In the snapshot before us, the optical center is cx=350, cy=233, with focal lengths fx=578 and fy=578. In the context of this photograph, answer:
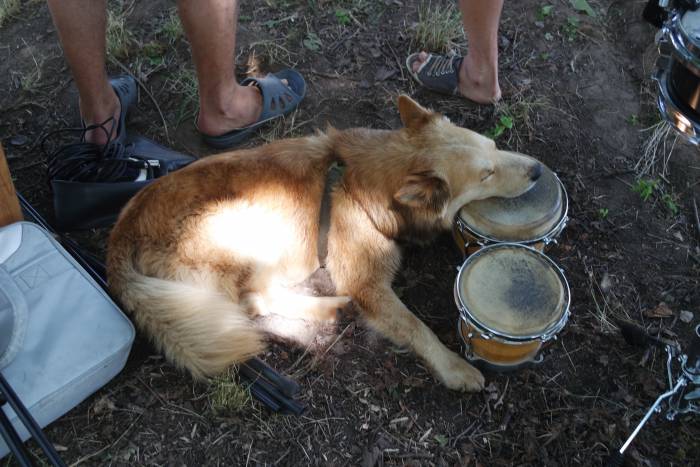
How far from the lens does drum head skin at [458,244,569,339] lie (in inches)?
97.2

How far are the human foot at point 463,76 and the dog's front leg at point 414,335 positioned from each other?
166 centimetres

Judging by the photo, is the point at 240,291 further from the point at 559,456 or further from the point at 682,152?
the point at 682,152

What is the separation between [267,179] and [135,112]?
161 cm

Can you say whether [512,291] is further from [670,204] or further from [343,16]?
[343,16]

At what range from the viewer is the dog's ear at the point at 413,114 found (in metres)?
2.97

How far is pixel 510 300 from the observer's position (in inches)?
98.9

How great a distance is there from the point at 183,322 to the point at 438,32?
2.91 m

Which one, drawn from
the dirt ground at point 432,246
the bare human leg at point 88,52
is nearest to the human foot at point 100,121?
the bare human leg at point 88,52

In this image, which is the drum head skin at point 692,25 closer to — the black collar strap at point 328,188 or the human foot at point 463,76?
the black collar strap at point 328,188

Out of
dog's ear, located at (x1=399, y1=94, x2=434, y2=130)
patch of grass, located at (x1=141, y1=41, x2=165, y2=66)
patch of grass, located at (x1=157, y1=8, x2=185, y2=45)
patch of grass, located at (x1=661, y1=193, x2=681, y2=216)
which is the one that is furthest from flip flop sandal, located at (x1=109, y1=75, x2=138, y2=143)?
patch of grass, located at (x1=661, y1=193, x2=681, y2=216)

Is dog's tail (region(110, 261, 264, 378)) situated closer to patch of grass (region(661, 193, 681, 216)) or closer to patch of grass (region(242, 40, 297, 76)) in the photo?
patch of grass (region(242, 40, 297, 76))

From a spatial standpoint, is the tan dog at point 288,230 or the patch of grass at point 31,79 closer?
the tan dog at point 288,230

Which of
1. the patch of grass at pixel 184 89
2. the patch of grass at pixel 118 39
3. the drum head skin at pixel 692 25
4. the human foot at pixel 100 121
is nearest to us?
the drum head skin at pixel 692 25

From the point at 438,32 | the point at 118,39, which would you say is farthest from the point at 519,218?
the point at 118,39
